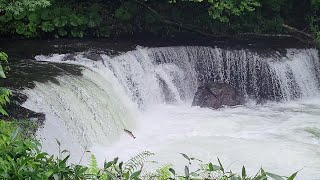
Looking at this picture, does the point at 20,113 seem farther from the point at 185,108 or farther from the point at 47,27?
the point at 47,27

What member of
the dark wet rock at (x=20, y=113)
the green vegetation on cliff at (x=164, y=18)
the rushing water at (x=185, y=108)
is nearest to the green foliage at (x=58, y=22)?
the green vegetation on cliff at (x=164, y=18)

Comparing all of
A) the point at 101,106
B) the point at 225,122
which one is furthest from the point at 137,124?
the point at 225,122

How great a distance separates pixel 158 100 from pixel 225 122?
219 centimetres

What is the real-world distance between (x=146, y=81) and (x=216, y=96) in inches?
70.7

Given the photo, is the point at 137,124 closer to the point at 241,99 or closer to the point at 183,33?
the point at 241,99

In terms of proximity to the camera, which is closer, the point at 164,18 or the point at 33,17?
the point at 33,17

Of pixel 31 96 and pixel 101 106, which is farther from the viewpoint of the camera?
pixel 101 106

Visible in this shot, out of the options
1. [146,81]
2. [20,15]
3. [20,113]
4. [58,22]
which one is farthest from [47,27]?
[20,113]

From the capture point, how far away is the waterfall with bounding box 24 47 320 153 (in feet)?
24.9

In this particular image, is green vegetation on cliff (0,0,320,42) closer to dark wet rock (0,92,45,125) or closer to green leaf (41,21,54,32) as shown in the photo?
green leaf (41,21,54,32)

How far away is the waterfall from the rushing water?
24 mm

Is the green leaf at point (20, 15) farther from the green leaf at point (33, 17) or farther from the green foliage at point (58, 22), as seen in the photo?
the green leaf at point (33, 17)

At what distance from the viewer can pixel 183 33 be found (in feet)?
46.7

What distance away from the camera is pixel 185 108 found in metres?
11.1
